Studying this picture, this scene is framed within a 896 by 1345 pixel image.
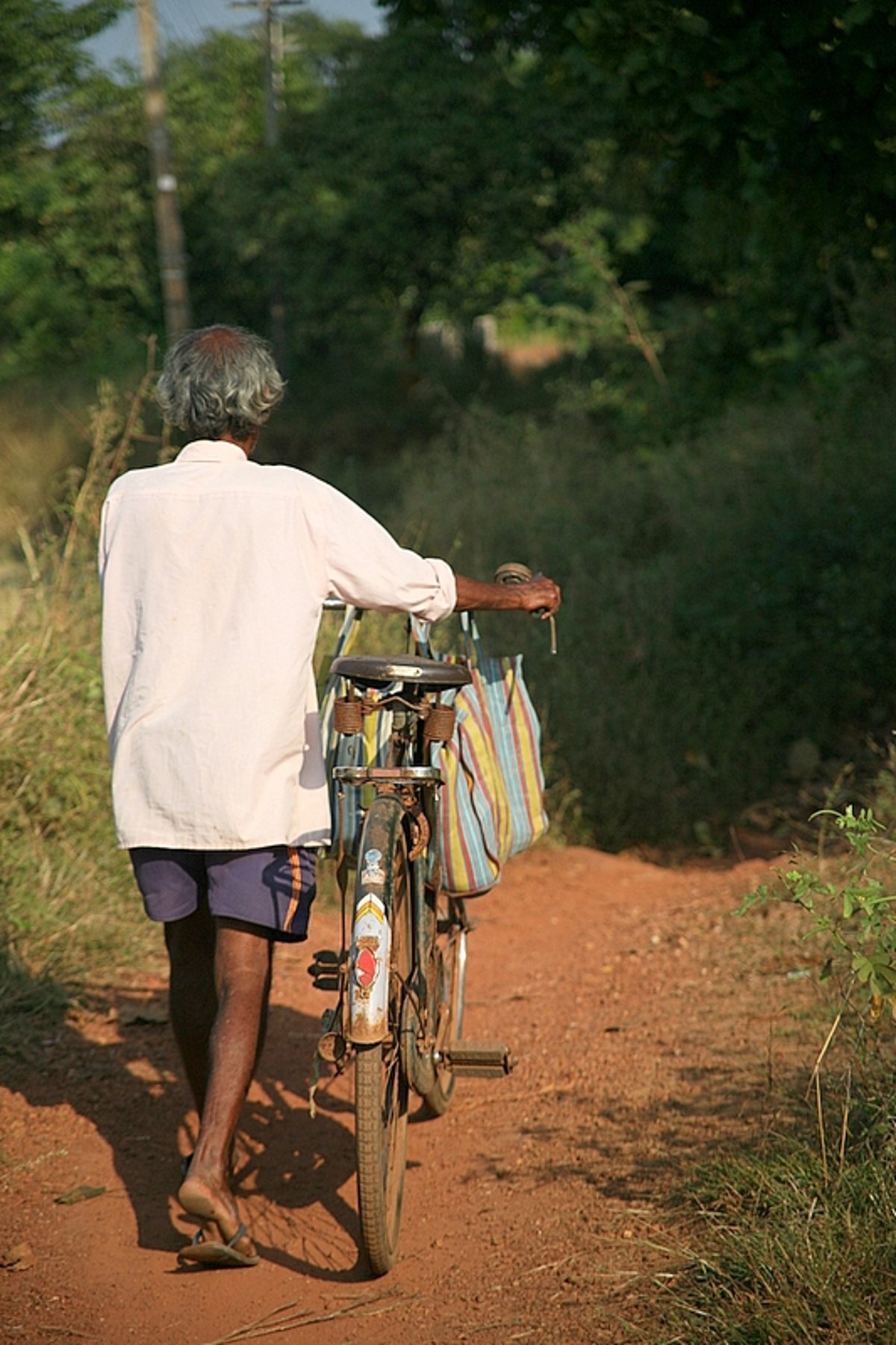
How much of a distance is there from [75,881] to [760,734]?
409 cm

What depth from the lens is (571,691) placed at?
311 inches

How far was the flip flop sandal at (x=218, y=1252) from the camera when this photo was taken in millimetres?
3238

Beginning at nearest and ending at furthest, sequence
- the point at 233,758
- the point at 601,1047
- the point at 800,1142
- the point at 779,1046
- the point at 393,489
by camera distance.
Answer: the point at 233,758 < the point at 800,1142 < the point at 779,1046 < the point at 601,1047 < the point at 393,489

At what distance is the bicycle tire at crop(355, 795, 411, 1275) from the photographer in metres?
3.09

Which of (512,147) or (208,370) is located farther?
(512,147)

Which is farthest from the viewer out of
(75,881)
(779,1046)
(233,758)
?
(75,881)

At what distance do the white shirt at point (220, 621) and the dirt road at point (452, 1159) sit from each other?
994mm

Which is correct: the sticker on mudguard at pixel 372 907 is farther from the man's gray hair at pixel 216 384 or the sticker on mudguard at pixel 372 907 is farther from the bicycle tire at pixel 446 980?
the man's gray hair at pixel 216 384

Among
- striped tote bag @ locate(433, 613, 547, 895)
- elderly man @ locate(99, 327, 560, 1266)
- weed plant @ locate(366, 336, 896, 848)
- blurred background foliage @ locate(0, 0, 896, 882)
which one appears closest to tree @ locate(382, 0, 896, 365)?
blurred background foliage @ locate(0, 0, 896, 882)

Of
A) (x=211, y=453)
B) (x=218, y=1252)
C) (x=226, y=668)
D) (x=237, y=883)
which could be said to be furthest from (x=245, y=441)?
(x=218, y=1252)

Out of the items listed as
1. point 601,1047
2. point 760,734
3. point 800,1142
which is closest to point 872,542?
point 760,734

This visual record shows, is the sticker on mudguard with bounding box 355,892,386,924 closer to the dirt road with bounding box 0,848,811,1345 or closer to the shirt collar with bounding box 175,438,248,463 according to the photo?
the dirt road with bounding box 0,848,811,1345

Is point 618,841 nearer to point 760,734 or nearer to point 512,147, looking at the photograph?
point 760,734

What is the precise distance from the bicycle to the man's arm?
0.63ft
